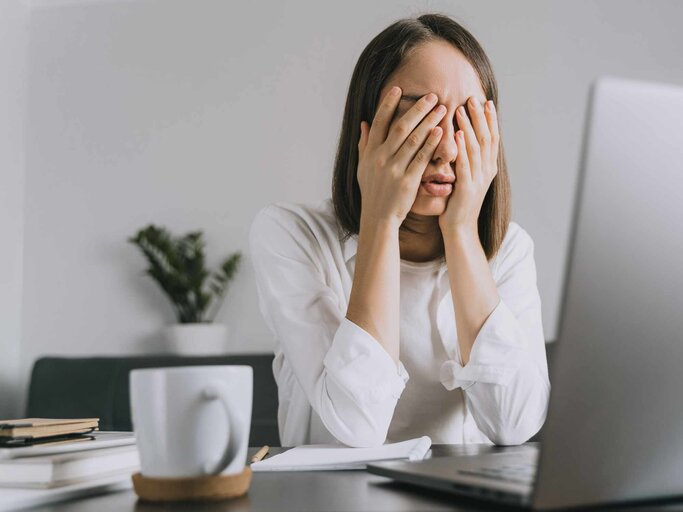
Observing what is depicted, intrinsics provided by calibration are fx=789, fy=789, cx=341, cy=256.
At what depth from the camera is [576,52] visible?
2854mm

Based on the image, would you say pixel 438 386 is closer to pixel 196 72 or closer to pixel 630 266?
pixel 630 266

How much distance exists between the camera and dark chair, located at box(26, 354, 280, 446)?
2510mm

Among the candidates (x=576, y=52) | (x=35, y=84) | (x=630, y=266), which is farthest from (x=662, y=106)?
(x=35, y=84)

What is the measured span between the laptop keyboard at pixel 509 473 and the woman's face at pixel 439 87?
0.61 metres

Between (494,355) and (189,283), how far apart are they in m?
2.10

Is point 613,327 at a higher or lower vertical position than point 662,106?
lower

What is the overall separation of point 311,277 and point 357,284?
0.38 ft

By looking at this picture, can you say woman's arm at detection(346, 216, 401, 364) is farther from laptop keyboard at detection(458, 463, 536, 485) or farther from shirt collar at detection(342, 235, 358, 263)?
laptop keyboard at detection(458, 463, 536, 485)

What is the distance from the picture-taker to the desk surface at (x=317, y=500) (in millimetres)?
517

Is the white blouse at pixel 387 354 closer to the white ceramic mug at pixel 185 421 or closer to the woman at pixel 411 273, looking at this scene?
the woman at pixel 411 273

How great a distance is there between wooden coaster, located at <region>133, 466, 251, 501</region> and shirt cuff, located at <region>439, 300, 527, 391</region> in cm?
55

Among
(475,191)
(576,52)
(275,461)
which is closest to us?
(275,461)

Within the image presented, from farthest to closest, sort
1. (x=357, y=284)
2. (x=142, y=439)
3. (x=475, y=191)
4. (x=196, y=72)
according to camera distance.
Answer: (x=196, y=72) < (x=475, y=191) < (x=357, y=284) < (x=142, y=439)

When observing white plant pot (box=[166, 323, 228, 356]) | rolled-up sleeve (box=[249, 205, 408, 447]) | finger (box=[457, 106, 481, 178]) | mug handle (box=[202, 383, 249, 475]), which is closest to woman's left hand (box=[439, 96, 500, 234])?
finger (box=[457, 106, 481, 178])
